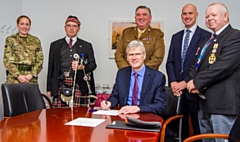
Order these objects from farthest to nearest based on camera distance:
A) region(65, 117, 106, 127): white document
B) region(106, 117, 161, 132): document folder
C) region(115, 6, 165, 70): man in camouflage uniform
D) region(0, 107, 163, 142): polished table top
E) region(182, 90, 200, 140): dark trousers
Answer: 1. region(115, 6, 165, 70): man in camouflage uniform
2. region(182, 90, 200, 140): dark trousers
3. region(65, 117, 106, 127): white document
4. region(106, 117, 161, 132): document folder
5. region(0, 107, 163, 142): polished table top

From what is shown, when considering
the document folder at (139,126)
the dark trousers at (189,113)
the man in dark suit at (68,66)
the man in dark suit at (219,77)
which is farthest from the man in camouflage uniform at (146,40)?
the document folder at (139,126)

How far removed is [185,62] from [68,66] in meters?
1.37

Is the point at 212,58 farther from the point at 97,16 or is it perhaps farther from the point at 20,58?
the point at 97,16

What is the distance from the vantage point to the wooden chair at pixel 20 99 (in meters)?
2.34

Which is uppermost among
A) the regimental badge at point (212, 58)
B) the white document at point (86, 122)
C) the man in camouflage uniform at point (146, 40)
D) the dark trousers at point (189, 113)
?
the man in camouflage uniform at point (146, 40)

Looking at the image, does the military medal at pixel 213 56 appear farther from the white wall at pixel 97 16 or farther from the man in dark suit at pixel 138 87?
the white wall at pixel 97 16

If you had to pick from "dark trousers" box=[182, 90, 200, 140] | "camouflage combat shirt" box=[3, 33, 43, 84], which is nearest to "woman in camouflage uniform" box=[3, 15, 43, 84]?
"camouflage combat shirt" box=[3, 33, 43, 84]

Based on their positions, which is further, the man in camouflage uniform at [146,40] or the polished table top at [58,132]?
the man in camouflage uniform at [146,40]

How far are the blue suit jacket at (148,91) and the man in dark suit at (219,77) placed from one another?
0.29 m

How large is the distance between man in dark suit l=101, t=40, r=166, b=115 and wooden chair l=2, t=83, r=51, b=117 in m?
0.68

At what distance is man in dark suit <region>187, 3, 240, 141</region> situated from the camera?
2229 millimetres

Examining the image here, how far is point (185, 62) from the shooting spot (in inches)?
117

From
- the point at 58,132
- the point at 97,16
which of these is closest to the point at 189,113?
the point at 58,132

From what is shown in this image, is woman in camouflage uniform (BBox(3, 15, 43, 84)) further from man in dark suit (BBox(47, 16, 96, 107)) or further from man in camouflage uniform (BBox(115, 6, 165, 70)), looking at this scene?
man in camouflage uniform (BBox(115, 6, 165, 70))
